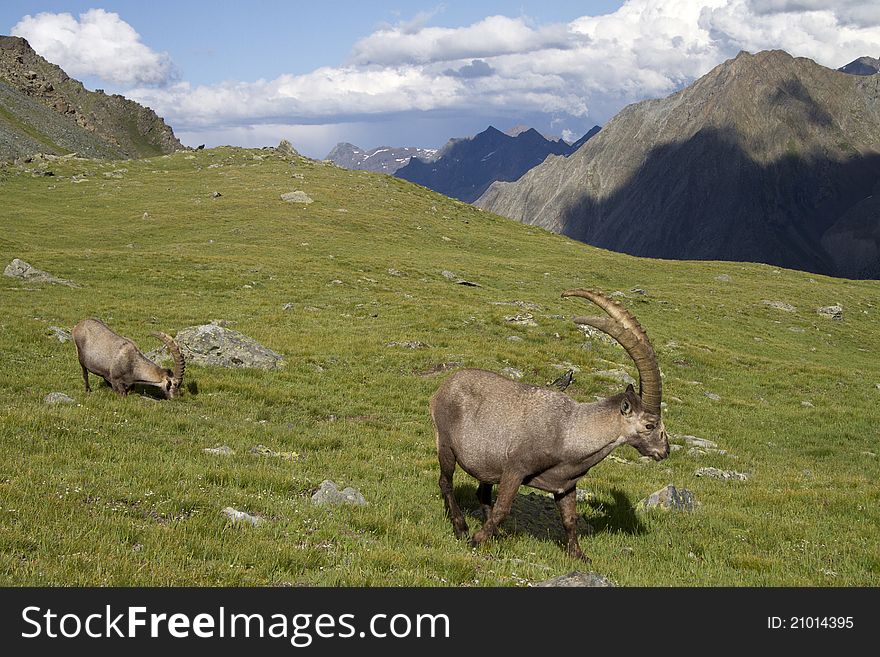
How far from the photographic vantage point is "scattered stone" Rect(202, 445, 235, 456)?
13.3m

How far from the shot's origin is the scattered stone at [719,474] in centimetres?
1678

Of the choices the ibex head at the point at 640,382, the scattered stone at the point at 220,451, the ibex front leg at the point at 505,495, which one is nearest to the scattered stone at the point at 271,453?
the scattered stone at the point at 220,451

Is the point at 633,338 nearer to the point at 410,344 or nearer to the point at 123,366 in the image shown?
the point at 123,366

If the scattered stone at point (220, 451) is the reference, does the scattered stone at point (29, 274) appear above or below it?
above

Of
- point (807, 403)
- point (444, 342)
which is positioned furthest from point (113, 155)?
point (807, 403)

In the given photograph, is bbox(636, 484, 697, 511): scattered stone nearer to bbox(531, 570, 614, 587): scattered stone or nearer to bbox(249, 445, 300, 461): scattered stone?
bbox(531, 570, 614, 587): scattered stone

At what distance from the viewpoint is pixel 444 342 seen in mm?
29812

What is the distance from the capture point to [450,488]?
10664 millimetres

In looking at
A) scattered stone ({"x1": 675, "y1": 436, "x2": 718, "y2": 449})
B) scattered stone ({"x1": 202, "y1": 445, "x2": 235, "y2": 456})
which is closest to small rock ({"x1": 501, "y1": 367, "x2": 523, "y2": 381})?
scattered stone ({"x1": 675, "y1": 436, "x2": 718, "y2": 449})

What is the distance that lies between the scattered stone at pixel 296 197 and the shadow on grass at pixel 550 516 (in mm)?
75971

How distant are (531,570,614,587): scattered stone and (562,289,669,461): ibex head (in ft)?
7.68

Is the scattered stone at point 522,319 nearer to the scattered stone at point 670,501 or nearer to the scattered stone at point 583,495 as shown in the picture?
the scattered stone at point 583,495

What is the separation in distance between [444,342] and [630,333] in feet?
69.4
